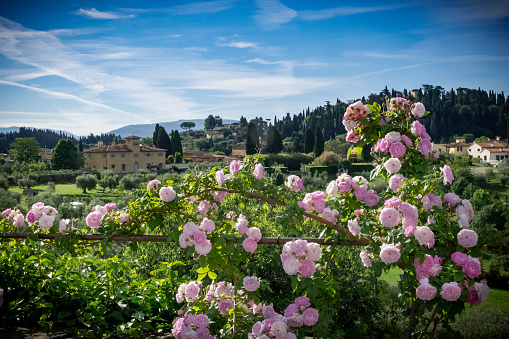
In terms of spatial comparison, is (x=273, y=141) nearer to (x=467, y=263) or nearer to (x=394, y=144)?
(x=394, y=144)

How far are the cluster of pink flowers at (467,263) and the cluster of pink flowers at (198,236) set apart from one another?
113cm

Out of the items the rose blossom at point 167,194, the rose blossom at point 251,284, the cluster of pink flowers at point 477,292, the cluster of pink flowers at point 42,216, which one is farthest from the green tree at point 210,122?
the cluster of pink flowers at point 477,292

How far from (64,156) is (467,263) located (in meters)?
46.8

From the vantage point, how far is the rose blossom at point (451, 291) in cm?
167

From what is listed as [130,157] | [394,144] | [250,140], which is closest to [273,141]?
[250,140]

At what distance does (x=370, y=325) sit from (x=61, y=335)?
4.19 meters

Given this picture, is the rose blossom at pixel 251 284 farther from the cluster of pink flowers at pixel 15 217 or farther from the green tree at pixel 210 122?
the green tree at pixel 210 122

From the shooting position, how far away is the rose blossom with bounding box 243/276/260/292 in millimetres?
1934

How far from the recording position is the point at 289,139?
79.2 meters

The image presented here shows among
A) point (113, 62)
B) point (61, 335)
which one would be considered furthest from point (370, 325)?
point (113, 62)

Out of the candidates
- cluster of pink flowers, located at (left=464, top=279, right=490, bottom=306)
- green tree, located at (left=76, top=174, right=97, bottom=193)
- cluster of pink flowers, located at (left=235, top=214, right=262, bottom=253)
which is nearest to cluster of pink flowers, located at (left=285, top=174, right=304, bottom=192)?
cluster of pink flowers, located at (left=235, top=214, right=262, bottom=253)

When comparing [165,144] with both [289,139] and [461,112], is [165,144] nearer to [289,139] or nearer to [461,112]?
[289,139]

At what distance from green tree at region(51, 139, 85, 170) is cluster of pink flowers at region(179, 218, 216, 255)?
150ft

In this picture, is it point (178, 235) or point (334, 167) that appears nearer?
point (178, 235)
